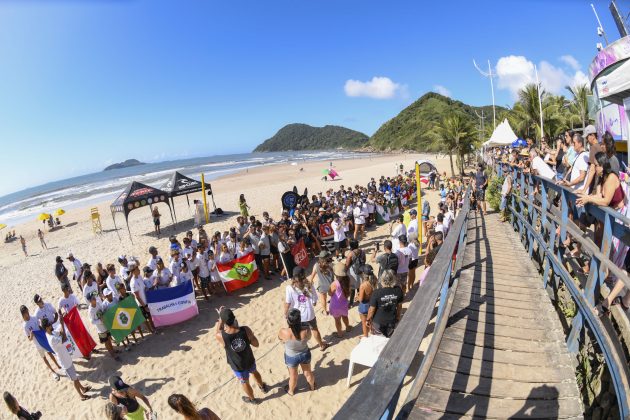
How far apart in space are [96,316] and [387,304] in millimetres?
6212

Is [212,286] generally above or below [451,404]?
below

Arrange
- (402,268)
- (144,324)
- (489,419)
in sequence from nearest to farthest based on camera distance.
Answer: (489,419) < (402,268) < (144,324)

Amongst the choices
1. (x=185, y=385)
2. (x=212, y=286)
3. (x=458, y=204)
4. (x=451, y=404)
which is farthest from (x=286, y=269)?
(x=451, y=404)

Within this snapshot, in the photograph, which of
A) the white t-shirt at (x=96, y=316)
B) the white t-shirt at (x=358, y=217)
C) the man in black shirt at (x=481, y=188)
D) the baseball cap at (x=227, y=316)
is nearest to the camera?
the baseball cap at (x=227, y=316)

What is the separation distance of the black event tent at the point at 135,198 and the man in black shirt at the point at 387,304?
14.5 metres

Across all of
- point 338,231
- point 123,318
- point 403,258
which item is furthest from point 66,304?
point 403,258

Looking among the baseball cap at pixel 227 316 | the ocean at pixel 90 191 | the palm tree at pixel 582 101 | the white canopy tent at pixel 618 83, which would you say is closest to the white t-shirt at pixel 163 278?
the baseball cap at pixel 227 316

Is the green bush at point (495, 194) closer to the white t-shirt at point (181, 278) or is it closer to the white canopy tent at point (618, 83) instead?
the white canopy tent at point (618, 83)

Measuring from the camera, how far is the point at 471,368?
3.22m

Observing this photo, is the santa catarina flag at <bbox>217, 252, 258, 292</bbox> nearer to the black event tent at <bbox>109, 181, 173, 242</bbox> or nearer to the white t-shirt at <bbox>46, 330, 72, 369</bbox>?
the white t-shirt at <bbox>46, 330, 72, 369</bbox>

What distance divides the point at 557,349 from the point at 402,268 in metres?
4.40

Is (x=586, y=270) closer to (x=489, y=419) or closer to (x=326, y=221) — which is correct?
(x=489, y=419)

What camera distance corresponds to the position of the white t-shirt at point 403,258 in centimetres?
771

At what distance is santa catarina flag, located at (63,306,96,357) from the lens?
719 centimetres
